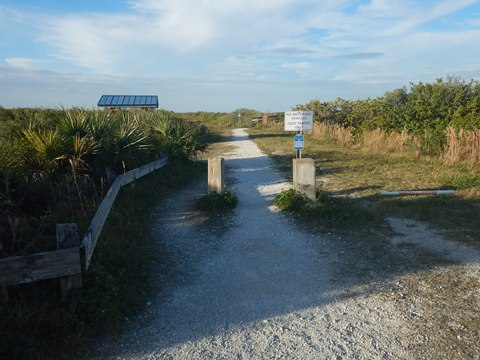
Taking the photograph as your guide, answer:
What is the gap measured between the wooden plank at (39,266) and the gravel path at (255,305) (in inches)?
30.5

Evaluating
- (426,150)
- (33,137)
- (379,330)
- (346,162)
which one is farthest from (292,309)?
(426,150)

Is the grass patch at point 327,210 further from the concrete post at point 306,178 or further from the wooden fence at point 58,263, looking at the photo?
the wooden fence at point 58,263

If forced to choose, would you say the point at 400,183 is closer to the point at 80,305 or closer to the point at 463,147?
the point at 463,147

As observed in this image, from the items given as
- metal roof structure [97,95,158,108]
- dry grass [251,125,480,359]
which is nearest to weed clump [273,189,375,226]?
dry grass [251,125,480,359]

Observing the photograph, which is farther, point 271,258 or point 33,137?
point 33,137

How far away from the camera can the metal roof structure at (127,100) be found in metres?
29.3

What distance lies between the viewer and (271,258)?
18.9ft

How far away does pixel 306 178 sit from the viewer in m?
8.17

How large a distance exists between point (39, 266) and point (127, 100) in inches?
1115

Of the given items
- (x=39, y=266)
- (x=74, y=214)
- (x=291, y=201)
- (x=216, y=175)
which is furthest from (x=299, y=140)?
(x=39, y=266)

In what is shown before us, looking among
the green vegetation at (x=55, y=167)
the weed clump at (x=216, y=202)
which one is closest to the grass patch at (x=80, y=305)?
the green vegetation at (x=55, y=167)

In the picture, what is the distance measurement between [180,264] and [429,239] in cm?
382

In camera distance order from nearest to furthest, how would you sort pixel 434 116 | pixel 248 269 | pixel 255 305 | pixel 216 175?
pixel 255 305 < pixel 248 269 < pixel 216 175 < pixel 434 116

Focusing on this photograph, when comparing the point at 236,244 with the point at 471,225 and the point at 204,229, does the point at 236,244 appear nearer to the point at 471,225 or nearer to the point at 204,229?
the point at 204,229
